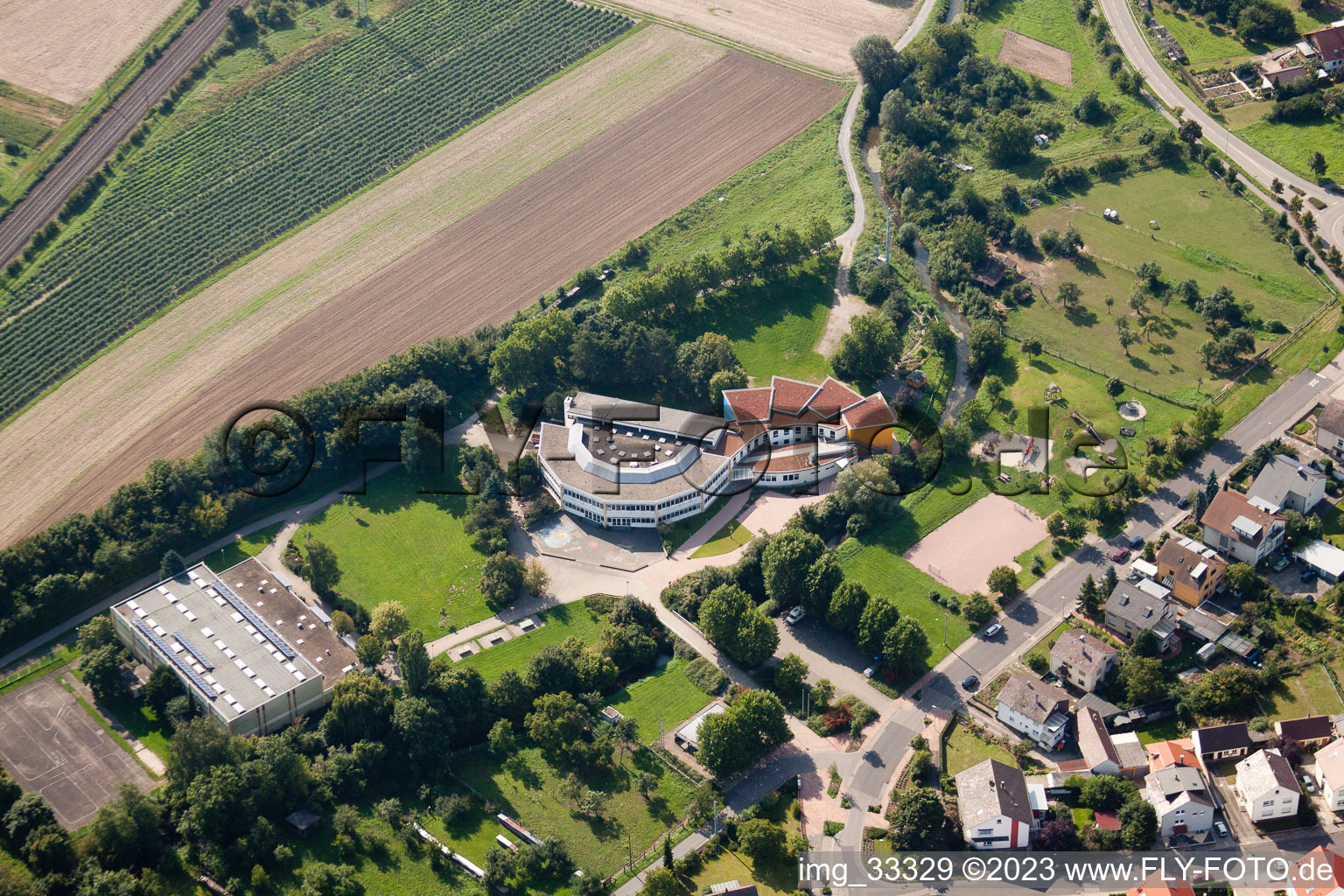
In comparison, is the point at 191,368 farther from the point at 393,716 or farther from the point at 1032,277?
the point at 1032,277

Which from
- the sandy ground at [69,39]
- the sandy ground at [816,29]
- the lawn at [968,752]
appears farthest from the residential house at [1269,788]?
the sandy ground at [69,39]

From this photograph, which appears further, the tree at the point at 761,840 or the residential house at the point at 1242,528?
the residential house at the point at 1242,528

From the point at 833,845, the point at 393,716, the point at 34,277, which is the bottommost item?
the point at 833,845

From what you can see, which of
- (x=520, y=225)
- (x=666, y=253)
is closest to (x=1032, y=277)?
(x=666, y=253)

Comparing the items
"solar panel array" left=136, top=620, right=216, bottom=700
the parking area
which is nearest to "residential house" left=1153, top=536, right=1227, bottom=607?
"solar panel array" left=136, top=620, right=216, bottom=700

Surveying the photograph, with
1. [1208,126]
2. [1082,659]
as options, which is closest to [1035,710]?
[1082,659]

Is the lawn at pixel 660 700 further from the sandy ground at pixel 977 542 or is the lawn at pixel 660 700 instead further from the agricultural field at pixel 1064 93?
the agricultural field at pixel 1064 93

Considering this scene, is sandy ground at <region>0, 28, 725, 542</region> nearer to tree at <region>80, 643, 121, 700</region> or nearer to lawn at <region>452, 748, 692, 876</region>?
tree at <region>80, 643, 121, 700</region>
